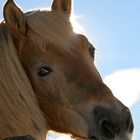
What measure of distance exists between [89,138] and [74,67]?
77 centimetres

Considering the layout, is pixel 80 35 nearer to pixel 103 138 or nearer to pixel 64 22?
pixel 64 22

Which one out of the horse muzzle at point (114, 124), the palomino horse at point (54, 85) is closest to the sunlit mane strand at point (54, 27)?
the palomino horse at point (54, 85)

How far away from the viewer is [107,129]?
4336 millimetres

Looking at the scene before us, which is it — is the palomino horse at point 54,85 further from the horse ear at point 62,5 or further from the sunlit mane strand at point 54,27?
the horse ear at point 62,5

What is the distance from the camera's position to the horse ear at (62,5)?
5.83 m

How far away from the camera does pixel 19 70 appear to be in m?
4.91

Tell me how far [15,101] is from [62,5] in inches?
69.0

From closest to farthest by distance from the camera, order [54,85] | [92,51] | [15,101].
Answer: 1. [15,101]
2. [54,85]
3. [92,51]

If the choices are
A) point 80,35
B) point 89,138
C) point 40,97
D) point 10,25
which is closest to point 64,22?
point 80,35

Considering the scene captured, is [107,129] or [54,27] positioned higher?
[54,27]

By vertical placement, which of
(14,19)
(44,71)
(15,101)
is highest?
(14,19)

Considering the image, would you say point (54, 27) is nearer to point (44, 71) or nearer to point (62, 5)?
point (44, 71)

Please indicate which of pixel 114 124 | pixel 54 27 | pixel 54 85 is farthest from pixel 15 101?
pixel 114 124

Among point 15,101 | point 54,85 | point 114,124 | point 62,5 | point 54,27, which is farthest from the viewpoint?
point 62,5
